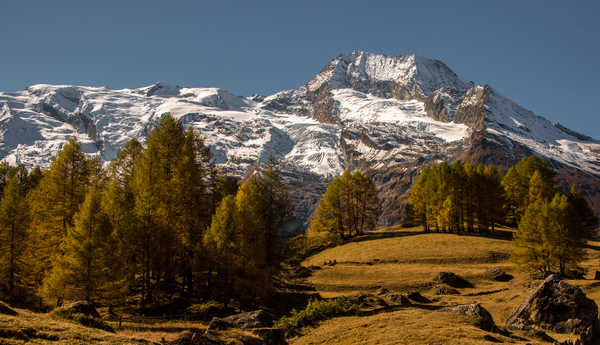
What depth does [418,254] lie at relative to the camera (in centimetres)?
6425

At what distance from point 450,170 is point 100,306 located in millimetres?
65594

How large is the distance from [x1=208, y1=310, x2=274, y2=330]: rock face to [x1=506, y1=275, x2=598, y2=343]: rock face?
17.9 metres

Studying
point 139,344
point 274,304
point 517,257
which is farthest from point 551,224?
point 139,344

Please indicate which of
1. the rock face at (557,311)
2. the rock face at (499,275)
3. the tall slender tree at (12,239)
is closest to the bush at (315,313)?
the rock face at (557,311)

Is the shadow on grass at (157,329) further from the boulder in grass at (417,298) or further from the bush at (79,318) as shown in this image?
the boulder in grass at (417,298)

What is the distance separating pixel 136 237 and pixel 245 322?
14.8 m

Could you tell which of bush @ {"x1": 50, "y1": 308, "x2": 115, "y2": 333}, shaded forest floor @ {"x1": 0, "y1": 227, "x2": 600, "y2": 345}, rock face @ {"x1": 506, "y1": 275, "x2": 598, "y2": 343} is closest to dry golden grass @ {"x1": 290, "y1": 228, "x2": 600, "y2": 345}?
shaded forest floor @ {"x1": 0, "y1": 227, "x2": 600, "y2": 345}

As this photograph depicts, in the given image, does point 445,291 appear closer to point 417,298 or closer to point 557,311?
point 417,298

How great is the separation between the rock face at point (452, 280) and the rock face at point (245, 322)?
103 ft

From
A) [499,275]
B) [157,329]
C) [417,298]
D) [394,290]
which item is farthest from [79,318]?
[499,275]

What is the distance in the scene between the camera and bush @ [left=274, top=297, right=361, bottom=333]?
2795 cm

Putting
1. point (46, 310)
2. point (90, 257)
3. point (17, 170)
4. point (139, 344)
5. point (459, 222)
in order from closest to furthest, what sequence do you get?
point (139, 344), point (90, 257), point (46, 310), point (17, 170), point (459, 222)

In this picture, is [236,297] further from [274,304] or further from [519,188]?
[519,188]

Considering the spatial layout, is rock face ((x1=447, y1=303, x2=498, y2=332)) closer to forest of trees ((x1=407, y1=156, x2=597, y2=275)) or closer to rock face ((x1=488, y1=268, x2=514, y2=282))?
rock face ((x1=488, y1=268, x2=514, y2=282))
